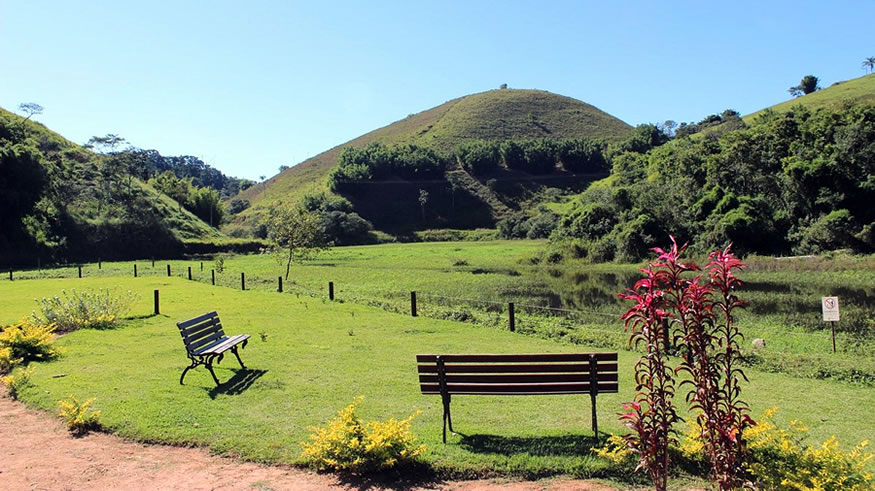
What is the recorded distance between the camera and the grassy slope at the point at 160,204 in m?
79.1

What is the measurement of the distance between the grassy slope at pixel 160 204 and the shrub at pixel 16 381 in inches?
2823

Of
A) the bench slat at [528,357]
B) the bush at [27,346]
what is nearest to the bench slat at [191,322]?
the bush at [27,346]

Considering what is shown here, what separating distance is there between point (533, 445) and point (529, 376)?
2.73 ft

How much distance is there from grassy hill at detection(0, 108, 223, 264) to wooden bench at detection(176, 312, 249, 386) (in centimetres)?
5903

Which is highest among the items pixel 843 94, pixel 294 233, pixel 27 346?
pixel 843 94

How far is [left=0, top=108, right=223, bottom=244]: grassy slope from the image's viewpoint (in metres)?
79.1

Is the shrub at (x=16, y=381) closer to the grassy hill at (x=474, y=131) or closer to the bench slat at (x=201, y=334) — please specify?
the bench slat at (x=201, y=334)

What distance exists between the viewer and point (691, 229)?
51125mm

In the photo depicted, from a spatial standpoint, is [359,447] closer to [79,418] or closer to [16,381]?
[79,418]

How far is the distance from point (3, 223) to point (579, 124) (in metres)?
141

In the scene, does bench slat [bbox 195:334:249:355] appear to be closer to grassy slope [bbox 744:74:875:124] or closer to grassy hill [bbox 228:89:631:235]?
grassy slope [bbox 744:74:875:124]

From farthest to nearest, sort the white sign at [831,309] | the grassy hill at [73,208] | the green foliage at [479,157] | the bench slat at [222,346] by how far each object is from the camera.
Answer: the green foliage at [479,157], the grassy hill at [73,208], the white sign at [831,309], the bench slat at [222,346]

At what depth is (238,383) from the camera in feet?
32.0

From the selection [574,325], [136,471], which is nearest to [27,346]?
[136,471]
